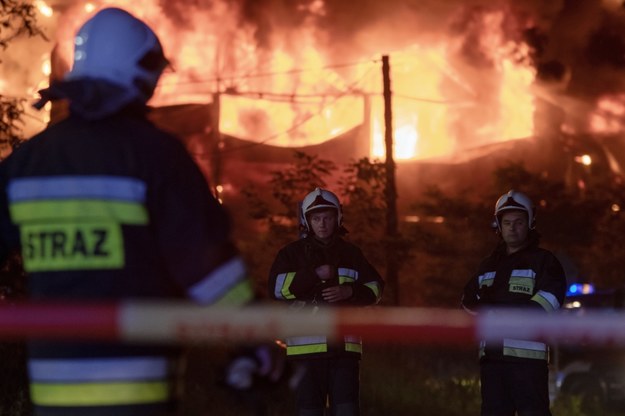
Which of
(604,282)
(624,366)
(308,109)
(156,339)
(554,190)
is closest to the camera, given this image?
(156,339)

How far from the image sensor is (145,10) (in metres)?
32.8

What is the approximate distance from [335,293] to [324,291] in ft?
0.25

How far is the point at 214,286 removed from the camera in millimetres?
3342

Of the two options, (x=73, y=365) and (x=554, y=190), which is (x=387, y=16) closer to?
(x=554, y=190)

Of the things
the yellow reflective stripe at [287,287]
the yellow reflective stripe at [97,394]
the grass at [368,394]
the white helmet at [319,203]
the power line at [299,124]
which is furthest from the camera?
the power line at [299,124]

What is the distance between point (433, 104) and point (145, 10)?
31.9ft

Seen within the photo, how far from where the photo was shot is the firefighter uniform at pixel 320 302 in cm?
784

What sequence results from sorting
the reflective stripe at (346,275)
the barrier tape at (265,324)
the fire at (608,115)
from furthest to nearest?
the fire at (608,115) → the reflective stripe at (346,275) → the barrier tape at (265,324)

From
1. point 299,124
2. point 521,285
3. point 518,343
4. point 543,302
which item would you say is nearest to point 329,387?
point 518,343

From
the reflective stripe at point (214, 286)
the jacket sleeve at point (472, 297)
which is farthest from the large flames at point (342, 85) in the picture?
the reflective stripe at point (214, 286)

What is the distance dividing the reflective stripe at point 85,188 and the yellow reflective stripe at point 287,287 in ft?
14.9

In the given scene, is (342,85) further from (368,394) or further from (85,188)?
(85,188)

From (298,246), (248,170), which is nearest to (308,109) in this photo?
(248,170)

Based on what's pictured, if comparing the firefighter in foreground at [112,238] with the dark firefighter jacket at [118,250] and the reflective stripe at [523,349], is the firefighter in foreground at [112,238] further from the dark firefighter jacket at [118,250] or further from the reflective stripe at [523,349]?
the reflective stripe at [523,349]
